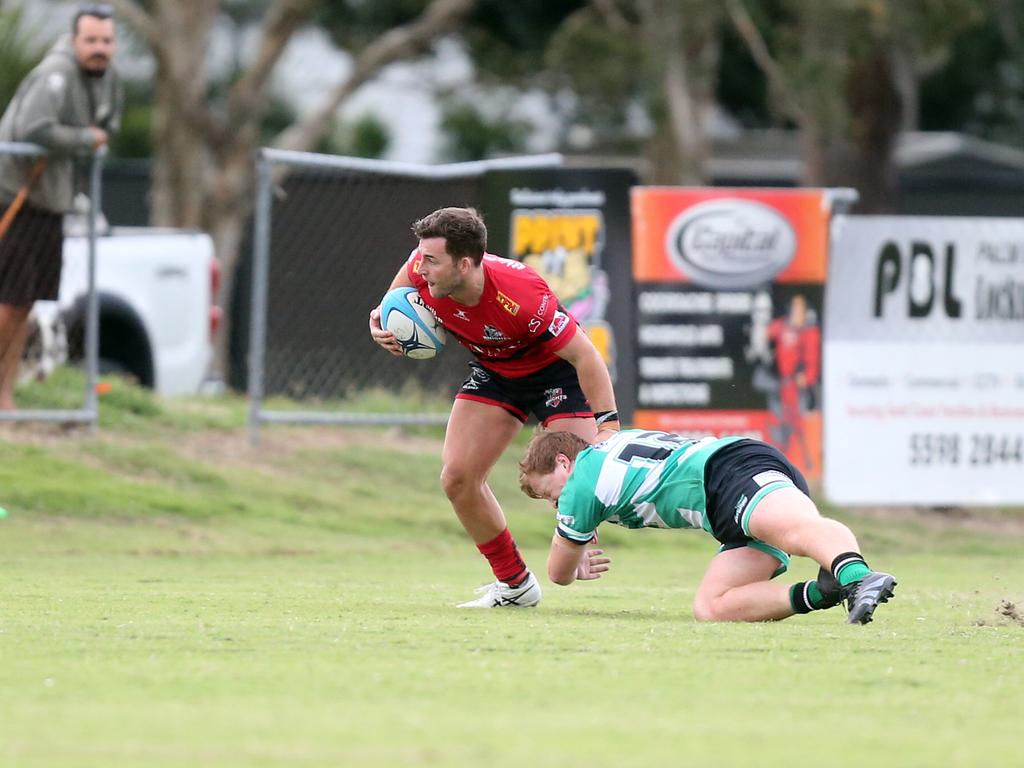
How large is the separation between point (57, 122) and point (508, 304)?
5563 mm

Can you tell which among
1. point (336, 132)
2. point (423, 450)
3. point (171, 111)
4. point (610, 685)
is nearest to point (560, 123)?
point (336, 132)

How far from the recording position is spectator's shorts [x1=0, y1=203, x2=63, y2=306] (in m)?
12.3

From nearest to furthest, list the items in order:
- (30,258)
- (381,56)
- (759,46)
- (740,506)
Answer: (740,506) < (30,258) < (759,46) < (381,56)

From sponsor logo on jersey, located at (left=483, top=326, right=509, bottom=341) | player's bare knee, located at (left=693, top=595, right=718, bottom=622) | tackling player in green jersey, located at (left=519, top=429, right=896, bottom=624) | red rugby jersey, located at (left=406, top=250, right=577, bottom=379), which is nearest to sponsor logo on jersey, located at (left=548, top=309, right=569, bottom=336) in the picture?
red rugby jersey, located at (left=406, top=250, right=577, bottom=379)

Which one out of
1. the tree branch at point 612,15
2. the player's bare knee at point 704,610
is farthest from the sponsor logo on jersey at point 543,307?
the tree branch at point 612,15

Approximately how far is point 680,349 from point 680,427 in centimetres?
58

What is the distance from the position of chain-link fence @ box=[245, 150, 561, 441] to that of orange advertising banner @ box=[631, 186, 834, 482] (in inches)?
41.8

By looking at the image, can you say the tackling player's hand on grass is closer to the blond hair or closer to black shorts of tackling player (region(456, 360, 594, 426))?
the blond hair

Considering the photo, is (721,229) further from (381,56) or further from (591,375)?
(381,56)

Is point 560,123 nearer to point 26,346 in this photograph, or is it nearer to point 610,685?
point 26,346

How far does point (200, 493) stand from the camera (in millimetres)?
12773

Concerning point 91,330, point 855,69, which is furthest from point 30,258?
point 855,69

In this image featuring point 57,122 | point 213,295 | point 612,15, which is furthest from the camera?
point 612,15

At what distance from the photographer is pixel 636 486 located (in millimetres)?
7605
